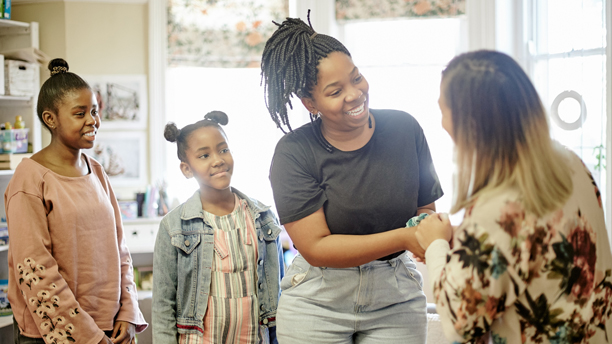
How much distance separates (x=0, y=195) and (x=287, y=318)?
246 cm

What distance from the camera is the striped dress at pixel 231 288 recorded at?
1634mm

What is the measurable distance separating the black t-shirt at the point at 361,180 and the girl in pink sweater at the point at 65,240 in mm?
688

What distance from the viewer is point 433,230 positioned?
113 centimetres

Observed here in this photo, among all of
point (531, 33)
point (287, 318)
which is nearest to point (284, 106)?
point (287, 318)

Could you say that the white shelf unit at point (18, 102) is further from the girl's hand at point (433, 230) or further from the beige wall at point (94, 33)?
the girl's hand at point (433, 230)

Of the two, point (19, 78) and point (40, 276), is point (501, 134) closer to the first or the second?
point (40, 276)

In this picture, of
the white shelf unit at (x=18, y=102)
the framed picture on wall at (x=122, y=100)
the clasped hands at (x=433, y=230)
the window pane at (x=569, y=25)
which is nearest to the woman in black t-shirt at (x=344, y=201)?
the clasped hands at (x=433, y=230)

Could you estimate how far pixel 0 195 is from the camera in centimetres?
311

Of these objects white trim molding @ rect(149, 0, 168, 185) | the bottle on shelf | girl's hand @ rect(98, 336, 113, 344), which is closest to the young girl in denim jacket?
girl's hand @ rect(98, 336, 113, 344)

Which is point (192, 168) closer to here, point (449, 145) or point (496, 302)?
point (496, 302)

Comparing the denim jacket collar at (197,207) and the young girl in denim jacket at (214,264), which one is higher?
the denim jacket collar at (197,207)

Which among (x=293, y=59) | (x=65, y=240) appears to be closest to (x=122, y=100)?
(x=65, y=240)

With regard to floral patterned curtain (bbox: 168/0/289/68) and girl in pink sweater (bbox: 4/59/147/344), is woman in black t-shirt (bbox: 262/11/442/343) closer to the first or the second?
girl in pink sweater (bbox: 4/59/147/344)

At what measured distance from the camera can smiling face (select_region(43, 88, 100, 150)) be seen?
1.67 meters
